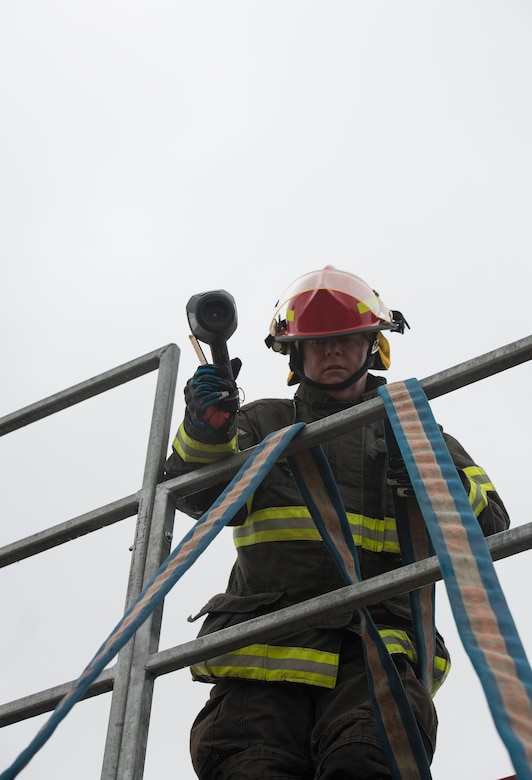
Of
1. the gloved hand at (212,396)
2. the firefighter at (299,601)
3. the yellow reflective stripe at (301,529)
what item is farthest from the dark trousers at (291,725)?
the gloved hand at (212,396)

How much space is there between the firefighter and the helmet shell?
5cm

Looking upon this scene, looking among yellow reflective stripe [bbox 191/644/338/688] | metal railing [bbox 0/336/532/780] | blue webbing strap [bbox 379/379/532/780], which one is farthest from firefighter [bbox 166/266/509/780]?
blue webbing strap [bbox 379/379/532/780]

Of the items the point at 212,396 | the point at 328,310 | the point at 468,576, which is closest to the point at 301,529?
the point at 212,396

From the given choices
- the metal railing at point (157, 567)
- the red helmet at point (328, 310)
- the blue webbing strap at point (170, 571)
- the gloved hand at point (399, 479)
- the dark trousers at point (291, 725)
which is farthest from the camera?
the red helmet at point (328, 310)

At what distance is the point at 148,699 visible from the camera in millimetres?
2467

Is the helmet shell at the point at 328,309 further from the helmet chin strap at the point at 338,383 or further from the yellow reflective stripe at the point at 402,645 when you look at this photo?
the yellow reflective stripe at the point at 402,645

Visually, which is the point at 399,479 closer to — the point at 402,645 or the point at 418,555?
the point at 418,555

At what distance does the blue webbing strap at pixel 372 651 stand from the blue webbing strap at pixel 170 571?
0.51ft

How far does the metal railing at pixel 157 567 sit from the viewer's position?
229cm

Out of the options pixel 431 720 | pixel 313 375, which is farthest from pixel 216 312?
pixel 431 720

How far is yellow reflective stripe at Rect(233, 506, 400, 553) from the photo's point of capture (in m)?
3.08

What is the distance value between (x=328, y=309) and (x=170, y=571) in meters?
1.57

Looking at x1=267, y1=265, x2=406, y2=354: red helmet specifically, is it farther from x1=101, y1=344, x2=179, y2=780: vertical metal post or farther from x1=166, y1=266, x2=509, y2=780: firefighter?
x1=101, y1=344, x2=179, y2=780: vertical metal post

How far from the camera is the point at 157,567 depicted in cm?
271
